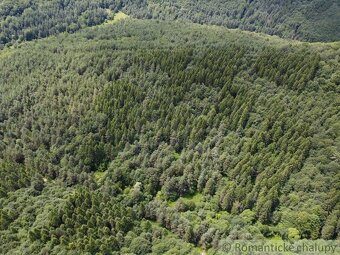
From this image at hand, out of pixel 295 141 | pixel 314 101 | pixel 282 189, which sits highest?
pixel 314 101

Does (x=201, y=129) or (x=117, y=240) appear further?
(x=201, y=129)

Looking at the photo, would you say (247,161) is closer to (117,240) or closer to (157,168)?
(157,168)

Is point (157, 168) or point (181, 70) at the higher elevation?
point (181, 70)

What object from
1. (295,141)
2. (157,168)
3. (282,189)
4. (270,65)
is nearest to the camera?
(282,189)

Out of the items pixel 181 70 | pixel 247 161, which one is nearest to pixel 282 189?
pixel 247 161

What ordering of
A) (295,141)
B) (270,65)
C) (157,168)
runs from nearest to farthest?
(295,141) → (157,168) → (270,65)

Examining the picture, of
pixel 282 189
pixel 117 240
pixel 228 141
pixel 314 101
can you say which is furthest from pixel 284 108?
pixel 117 240
